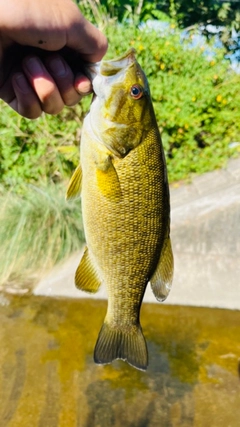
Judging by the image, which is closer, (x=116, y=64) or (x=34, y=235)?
(x=116, y=64)

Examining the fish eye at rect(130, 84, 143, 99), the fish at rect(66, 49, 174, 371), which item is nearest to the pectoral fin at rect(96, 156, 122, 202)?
the fish at rect(66, 49, 174, 371)

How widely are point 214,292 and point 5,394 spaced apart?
246 cm

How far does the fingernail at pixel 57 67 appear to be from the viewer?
1.72m

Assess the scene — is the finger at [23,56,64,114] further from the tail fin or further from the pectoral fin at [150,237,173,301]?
the tail fin

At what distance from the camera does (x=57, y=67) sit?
5.65ft

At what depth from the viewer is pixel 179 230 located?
5.22 m

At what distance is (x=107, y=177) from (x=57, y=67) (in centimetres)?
46

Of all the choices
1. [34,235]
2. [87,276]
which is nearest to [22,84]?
[87,276]

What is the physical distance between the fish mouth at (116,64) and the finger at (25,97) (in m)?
0.32

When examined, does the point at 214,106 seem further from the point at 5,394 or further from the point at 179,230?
the point at 5,394

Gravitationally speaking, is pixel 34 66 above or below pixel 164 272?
above

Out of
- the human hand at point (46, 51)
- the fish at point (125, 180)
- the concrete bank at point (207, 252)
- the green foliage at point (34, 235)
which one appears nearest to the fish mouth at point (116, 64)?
the fish at point (125, 180)

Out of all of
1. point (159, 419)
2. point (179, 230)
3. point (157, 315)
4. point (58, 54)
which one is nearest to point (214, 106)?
point (179, 230)

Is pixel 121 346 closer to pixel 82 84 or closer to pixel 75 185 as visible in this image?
pixel 75 185
